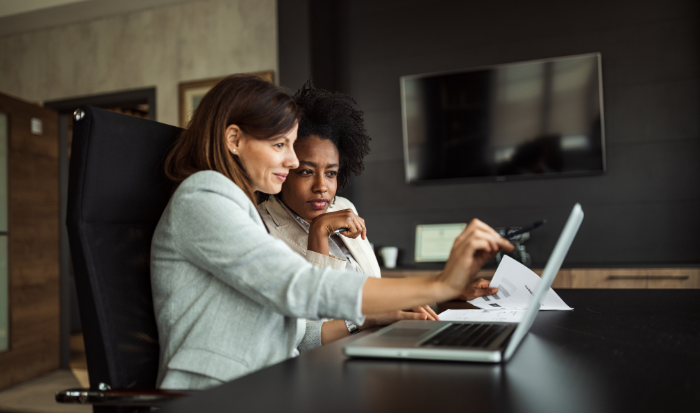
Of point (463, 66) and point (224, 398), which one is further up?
point (463, 66)

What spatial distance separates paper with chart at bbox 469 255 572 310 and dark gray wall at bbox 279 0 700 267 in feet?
6.73

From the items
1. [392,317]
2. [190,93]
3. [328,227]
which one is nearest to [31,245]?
[190,93]

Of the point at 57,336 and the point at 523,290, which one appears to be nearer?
the point at 523,290

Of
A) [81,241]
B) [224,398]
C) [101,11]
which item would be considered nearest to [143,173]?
Result: [81,241]

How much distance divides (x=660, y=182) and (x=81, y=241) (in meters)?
3.20

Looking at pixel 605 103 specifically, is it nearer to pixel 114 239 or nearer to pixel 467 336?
pixel 467 336

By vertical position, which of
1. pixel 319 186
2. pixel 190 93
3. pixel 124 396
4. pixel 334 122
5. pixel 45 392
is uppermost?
pixel 190 93

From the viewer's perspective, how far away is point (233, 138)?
106 cm

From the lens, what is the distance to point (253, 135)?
1062 mm

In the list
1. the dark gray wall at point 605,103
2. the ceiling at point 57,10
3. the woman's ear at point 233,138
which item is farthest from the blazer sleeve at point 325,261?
the ceiling at point 57,10

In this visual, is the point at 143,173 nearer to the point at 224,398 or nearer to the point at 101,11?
the point at 224,398

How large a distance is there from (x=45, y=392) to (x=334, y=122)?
2677 mm

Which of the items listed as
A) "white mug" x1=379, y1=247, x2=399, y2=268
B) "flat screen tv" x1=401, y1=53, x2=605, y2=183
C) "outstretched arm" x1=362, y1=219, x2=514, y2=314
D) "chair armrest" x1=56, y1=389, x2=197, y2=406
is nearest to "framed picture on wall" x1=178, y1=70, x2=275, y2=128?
"flat screen tv" x1=401, y1=53, x2=605, y2=183

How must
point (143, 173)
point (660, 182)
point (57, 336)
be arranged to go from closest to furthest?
1. point (143, 173)
2. point (660, 182)
3. point (57, 336)
